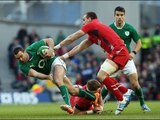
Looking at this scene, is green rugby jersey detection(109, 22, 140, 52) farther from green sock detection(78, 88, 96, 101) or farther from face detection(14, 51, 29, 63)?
face detection(14, 51, 29, 63)

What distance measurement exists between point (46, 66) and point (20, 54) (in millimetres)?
866

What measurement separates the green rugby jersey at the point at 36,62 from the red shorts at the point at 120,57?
1513mm

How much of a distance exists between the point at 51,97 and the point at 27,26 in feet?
16.3

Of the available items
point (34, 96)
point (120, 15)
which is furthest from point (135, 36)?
point (34, 96)

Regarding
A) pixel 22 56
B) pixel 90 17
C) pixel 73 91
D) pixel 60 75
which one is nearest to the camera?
pixel 90 17

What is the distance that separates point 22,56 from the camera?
670 inches

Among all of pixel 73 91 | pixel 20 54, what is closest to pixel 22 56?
pixel 20 54

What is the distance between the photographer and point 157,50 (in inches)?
1326

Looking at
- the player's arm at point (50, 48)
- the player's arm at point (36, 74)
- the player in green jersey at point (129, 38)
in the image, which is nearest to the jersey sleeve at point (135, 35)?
the player in green jersey at point (129, 38)

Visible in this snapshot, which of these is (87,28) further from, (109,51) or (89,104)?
(89,104)

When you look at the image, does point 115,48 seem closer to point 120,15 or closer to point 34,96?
point 120,15

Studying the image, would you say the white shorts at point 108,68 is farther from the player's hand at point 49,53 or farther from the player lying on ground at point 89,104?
the player's hand at point 49,53

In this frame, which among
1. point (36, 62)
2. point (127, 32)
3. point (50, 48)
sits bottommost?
point (36, 62)

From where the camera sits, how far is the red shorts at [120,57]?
55.0 ft
